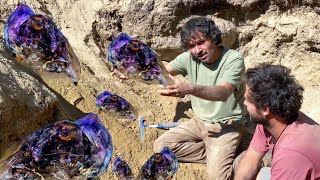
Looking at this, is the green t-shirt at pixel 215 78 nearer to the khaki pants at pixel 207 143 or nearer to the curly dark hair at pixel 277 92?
the khaki pants at pixel 207 143

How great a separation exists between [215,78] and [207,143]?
662 millimetres

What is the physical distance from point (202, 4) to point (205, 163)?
7.76ft

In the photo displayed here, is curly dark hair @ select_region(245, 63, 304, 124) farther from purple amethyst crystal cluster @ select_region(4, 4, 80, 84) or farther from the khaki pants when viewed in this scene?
the khaki pants

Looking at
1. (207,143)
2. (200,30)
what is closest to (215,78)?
(200,30)

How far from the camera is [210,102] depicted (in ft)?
15.1

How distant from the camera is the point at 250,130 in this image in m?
5.36

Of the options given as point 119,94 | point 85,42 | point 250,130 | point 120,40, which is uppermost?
point 120,40

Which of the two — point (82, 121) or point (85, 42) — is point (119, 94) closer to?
point (85, 42)

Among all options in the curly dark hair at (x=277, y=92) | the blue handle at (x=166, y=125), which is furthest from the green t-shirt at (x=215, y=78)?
the curly dark hair at (x=277, y=92)

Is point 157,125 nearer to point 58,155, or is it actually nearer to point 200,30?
point 200,30

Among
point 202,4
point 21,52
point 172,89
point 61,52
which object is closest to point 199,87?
point 172,89

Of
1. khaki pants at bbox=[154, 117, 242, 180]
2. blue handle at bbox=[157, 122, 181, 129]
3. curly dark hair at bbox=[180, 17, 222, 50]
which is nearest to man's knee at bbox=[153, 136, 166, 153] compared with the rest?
khaki pants at bbox=[154, 117, 242, 180]

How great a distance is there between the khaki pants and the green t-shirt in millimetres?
89

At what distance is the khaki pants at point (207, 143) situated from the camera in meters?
4.52
